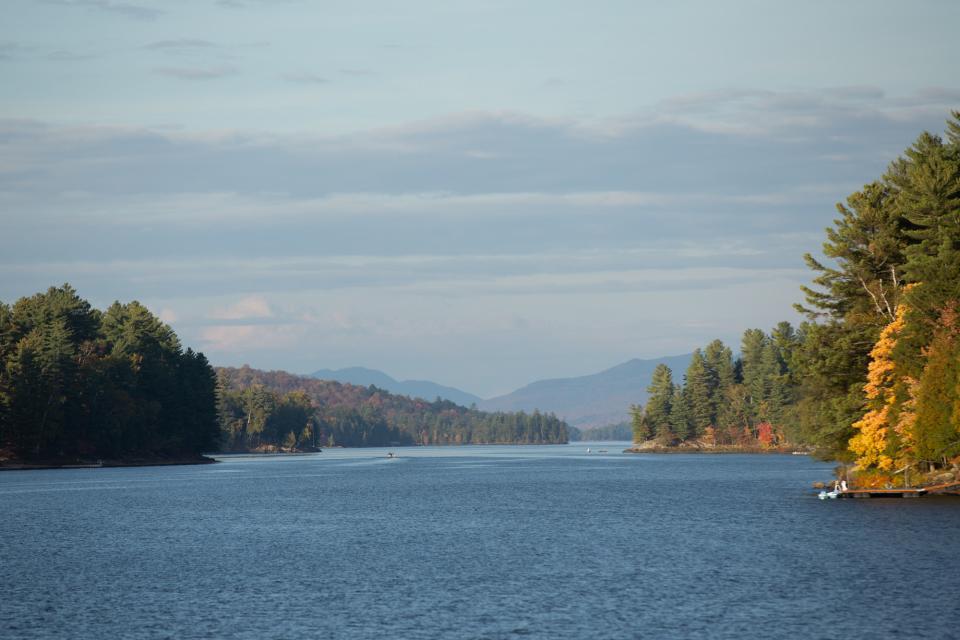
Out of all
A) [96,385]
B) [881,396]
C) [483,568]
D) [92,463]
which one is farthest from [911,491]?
[92,463]

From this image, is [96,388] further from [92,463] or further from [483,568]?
[483,568]

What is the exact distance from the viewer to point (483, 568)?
5178 centimetres

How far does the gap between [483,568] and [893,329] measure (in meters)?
42.0

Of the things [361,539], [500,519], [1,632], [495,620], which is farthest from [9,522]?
[495,620]

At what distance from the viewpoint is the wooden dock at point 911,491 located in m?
77.6

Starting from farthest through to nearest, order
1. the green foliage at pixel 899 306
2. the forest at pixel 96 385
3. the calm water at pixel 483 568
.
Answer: the forest at pixel 96 385 → the green foliage at pixel 899 306 → the calm water at pixel 483 568

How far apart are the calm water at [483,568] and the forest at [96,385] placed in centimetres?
5248

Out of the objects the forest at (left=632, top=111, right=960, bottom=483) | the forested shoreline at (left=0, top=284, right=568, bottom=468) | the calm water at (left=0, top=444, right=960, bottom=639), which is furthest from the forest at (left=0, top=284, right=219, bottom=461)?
the forest at (left=632, top=111, right=960, bottom=483)

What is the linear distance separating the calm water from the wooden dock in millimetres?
1988

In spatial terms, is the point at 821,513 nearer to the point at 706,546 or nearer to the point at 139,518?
the point at 706,546

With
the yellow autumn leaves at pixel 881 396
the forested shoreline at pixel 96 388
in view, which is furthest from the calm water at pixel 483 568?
the forested shoreline at pixel 96 388

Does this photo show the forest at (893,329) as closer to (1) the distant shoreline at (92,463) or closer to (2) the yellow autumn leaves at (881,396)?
(2) the yellow autumn leaves at (881,396)

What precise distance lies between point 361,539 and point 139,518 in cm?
2203

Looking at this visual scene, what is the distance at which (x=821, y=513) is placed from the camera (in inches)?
2889
